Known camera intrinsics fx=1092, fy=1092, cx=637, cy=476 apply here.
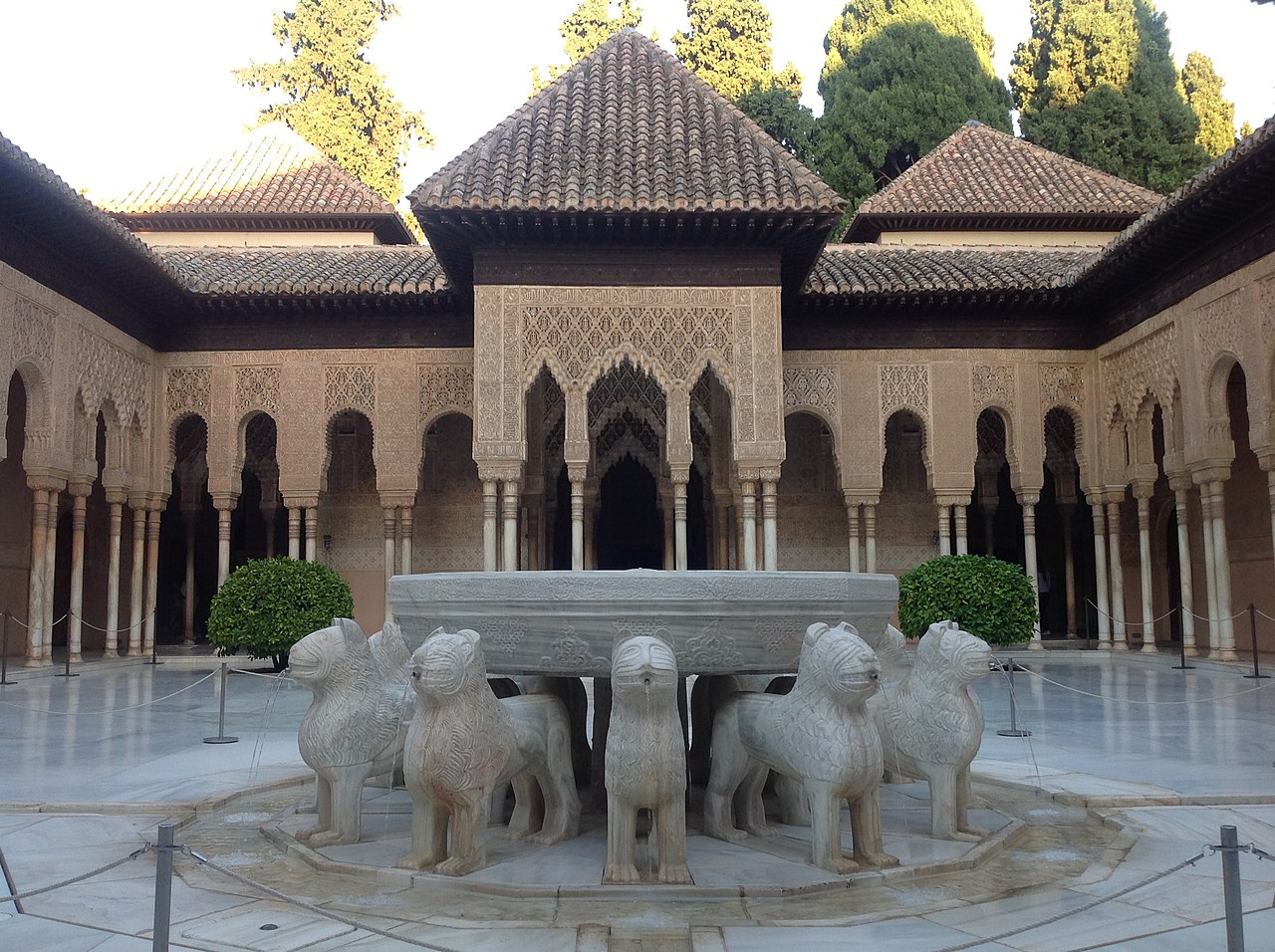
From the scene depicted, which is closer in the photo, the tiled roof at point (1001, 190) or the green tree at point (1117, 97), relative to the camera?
the tiled roof at point (1001, 190)

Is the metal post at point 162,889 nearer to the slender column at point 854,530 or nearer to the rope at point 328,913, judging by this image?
the rope at point 328,913

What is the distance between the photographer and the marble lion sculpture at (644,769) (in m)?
3.76

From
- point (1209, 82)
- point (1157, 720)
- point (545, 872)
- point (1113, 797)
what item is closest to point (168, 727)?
point (545, 872)

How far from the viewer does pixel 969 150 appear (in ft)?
76.0

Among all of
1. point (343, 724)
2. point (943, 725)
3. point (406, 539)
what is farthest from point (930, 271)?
point (343, 724)

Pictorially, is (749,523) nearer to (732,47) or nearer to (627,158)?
(627,158)

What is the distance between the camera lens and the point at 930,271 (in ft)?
55.3

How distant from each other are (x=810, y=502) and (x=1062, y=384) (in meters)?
4.48

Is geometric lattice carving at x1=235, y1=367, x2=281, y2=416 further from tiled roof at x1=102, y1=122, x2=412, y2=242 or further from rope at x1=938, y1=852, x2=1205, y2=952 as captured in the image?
rope at x1=938, y1=852, x2=1205, y2=952

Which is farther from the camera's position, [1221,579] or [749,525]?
[749,525]

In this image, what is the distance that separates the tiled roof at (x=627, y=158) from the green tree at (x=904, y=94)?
1415 cm

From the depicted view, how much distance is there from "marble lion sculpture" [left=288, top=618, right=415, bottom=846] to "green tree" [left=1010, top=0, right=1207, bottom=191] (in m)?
28.2

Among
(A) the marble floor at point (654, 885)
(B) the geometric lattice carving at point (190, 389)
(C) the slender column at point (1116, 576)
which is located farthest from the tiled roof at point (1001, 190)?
(A) the marble floor at point (654, 885)

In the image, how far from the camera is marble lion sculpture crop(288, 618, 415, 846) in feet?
14.6
